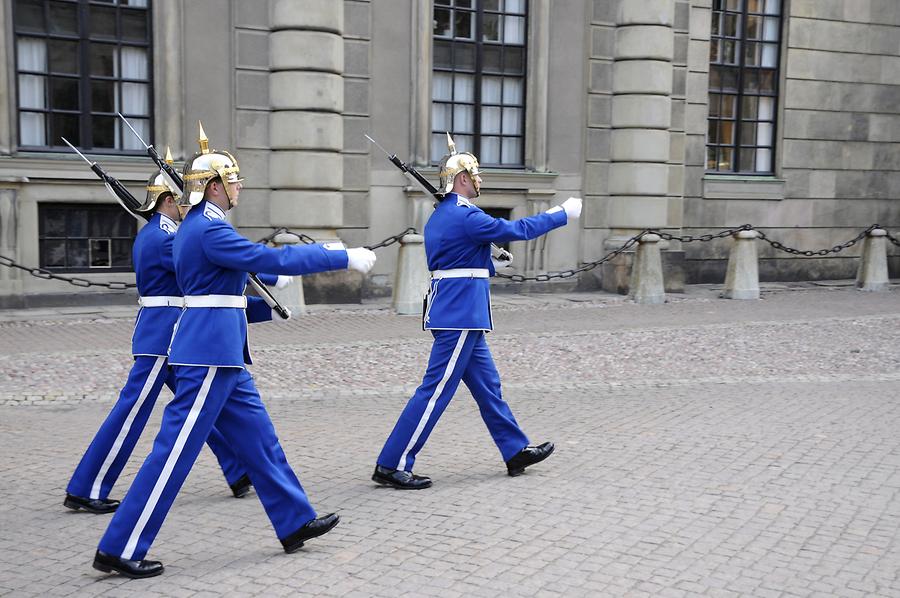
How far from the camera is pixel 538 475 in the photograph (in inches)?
245

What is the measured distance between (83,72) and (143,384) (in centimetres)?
926

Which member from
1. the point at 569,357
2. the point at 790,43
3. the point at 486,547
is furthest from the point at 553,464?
the point at 790,43

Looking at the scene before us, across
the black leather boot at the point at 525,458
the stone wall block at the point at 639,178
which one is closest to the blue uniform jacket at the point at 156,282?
the black leather boot at the point at 525,458

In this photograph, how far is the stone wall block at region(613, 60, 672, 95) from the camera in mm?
16094

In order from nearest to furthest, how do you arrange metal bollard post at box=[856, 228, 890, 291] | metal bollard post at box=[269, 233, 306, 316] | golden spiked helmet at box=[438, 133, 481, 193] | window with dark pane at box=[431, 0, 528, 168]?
golden spiked helmet at box=[438, 133, 481, 193]
metal bollard post at box=[269, 233, 306, 316]
window with dark pane at box=[431, 0, 528, 168]
metal bollard post at box=[856, 228, 890, 291]

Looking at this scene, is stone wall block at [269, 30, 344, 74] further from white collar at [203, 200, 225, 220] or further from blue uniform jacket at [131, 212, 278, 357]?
white collar at [203, 200, 225, 220]

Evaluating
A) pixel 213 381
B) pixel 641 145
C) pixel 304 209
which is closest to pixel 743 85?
pixel 641 145

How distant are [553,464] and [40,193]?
909 centimetres

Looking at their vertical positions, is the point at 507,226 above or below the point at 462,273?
above

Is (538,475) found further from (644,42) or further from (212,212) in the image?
(644,42)

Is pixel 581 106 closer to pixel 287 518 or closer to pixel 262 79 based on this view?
pixel 262 79

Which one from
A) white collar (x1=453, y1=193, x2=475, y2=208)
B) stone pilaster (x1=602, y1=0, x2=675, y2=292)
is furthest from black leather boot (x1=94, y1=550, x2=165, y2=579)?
stone pilaster (x1=602, y1=0, x2=675, y2=292)

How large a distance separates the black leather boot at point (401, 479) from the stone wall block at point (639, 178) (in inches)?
436

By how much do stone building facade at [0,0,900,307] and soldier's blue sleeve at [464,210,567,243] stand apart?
27.0 feet
